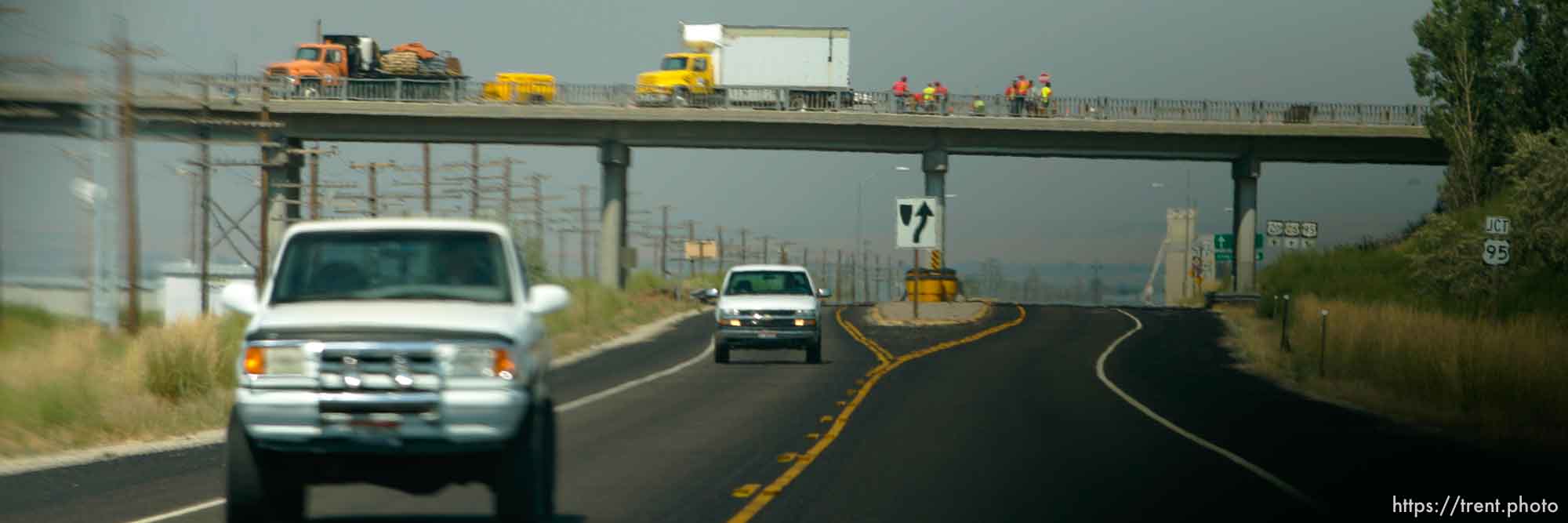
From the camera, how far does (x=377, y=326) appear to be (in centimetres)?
1059

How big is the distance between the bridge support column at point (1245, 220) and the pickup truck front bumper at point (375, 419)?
6989cm

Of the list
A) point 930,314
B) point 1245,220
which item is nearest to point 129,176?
point 930,314

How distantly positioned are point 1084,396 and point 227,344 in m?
13.2

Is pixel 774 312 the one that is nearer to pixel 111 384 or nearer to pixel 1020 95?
pixel 111 384

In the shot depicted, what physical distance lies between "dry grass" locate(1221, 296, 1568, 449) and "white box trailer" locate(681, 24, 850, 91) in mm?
32024

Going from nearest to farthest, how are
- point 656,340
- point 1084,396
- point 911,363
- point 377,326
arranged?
1. point 377,326
2. point 1084,396
3. point 911,363
4. point 656,340

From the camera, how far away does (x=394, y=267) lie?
1185cm

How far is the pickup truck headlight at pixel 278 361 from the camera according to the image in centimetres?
1051

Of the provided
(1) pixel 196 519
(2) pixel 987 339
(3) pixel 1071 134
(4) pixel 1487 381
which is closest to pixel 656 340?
(2) pixel 987 339

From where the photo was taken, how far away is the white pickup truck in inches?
412

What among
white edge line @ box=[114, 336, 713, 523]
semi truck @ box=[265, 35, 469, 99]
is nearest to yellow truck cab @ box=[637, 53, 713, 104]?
semi truck @ box=[265, 35, 469, 99]

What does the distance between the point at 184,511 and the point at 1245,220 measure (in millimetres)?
70170

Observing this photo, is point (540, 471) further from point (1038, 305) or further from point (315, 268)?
point (1038, 305)

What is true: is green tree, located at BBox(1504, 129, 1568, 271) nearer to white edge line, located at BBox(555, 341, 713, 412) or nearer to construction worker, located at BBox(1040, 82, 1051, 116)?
white edge line, located at BBox(555, 341, 713, 412)
